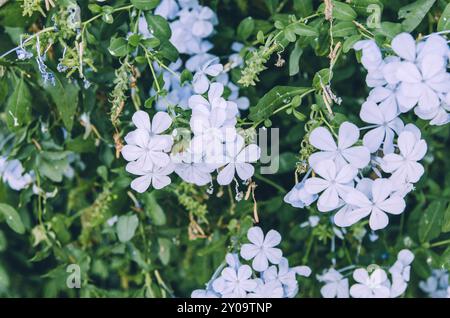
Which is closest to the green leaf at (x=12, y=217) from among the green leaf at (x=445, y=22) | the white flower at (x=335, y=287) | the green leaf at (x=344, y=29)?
the white flower at (x=335, y=287)

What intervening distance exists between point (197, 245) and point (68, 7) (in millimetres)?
566

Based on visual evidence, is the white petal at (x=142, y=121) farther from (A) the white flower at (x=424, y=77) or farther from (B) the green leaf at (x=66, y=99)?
(A) the white flower at (x=424, y=77)

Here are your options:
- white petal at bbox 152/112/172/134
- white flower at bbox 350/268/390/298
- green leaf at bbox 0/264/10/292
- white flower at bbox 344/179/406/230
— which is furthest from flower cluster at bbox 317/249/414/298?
green leaf at bbox 0/264/10/292

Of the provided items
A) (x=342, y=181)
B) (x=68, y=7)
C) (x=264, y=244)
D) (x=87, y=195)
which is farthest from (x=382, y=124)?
(x=87, y=195)

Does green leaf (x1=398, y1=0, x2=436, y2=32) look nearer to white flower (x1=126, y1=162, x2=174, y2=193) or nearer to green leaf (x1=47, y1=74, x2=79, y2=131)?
white flower (x1=126, y1=162, x2=174, y2=193)

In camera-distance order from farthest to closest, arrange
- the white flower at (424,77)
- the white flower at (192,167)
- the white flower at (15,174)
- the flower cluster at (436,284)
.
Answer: the flower cluster at (436,284), the white flower at (15,174), the white flower at (192,167), the white flower at (424,77)

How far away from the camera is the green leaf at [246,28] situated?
4.07ft

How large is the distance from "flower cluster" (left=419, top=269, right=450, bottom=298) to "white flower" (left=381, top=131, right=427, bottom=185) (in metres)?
0.56

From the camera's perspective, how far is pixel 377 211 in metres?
0.97

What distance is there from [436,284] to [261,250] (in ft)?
1.67

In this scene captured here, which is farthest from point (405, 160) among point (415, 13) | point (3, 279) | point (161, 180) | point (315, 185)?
point (3, 279)

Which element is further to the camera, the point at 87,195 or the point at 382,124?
the point at 87,195

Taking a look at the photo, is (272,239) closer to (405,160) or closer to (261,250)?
(261,250)
